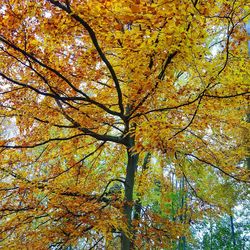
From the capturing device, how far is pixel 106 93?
4.29 m

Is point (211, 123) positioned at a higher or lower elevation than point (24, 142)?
higher

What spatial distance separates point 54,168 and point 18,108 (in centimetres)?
157

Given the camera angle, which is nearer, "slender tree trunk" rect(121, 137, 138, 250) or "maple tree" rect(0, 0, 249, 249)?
"maple tree" rect(0, 0, 249, 249)

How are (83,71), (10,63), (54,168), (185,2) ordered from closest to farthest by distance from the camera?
(185,2) < (10,63) < (83,71) < (54,168)

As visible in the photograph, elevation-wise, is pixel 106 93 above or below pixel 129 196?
above

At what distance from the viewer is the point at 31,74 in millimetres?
3555

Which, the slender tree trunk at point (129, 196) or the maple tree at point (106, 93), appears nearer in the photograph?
the maple tree at point (106, 93)

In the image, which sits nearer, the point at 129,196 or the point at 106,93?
the point at 106,93

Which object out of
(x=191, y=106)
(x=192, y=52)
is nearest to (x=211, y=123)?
(x=191, y=106)

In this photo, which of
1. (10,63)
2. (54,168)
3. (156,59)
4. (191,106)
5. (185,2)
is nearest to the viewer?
(185,2)

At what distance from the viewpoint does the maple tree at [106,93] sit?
7.31ft

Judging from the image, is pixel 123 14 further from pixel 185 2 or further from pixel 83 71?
pixel 83 71

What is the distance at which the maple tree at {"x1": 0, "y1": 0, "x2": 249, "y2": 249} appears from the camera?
87.7 inches

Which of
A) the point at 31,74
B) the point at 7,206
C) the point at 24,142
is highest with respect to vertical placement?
the point at 31,74
